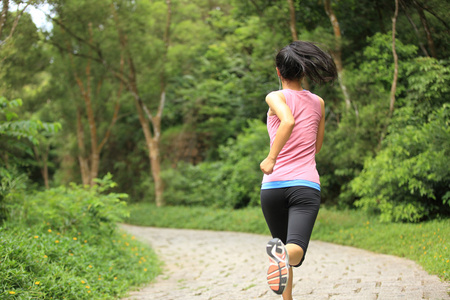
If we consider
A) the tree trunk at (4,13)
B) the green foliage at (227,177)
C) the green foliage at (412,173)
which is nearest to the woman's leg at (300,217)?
the tree trunk at (4,13)

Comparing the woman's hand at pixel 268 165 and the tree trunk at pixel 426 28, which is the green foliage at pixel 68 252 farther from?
the tree trunk at pixel 426 28

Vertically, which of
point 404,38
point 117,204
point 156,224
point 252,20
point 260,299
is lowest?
point 156,224

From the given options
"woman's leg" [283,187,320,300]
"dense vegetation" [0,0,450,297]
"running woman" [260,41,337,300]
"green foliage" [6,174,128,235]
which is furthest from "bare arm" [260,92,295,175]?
"green foliage" [6,174,128,235]

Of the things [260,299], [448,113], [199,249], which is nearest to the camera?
[260,299]

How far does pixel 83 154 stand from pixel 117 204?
14.6m

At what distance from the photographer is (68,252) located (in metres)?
5.26

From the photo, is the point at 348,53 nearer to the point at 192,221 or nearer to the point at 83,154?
the point at 192,221

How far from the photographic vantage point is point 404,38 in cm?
1074

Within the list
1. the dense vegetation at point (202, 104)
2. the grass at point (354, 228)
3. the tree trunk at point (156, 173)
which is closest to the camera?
the grass at point (354, 228)

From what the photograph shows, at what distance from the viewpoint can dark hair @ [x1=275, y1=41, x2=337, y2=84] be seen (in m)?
2.68

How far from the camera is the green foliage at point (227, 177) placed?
15.5m

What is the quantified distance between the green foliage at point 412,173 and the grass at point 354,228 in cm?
46

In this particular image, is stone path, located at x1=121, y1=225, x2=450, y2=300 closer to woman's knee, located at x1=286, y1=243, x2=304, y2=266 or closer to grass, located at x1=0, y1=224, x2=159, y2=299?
grass, located at x1=0, y1=224, x2=159, y2=299

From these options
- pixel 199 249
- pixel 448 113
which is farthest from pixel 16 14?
pixel 448 113
